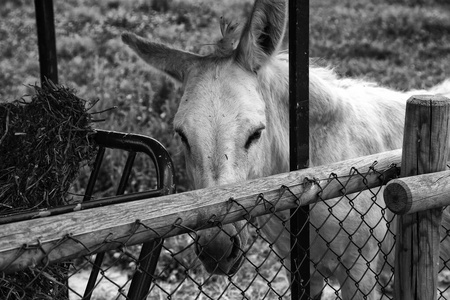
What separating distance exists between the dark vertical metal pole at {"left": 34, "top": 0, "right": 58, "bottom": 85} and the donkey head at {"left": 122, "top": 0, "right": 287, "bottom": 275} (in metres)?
0.69

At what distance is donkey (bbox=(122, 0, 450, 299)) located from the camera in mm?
2784

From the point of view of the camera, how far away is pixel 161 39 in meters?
10.3

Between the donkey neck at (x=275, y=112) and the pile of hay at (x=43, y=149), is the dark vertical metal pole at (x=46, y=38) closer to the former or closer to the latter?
the pile of hay at (x=43, y=149)

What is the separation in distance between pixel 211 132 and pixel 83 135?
2.10ft

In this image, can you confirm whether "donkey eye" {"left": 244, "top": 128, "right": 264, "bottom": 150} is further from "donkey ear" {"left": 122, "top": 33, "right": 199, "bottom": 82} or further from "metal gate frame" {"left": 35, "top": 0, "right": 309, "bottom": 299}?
"donkey ear" {"left": 122, "top": 33, "right": 199, "bottom": 82}

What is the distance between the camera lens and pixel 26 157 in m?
2.84

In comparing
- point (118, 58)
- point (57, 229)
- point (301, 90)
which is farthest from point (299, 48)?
point (118, 58)

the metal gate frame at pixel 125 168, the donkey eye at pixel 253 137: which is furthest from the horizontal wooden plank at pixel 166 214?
the donkey eye at pixel 253 137

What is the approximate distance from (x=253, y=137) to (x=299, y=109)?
40 cm

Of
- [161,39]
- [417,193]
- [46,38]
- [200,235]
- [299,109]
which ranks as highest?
[46,38]

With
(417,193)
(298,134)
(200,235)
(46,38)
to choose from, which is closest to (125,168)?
(200,235)

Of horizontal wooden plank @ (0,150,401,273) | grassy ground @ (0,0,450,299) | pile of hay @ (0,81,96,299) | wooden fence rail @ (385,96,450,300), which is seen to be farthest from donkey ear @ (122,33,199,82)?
grassy ground @ (0,0,450,299)

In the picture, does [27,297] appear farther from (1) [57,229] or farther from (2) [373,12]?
(2) [373,12]

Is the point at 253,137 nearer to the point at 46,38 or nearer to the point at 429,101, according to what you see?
the point at 429,101
